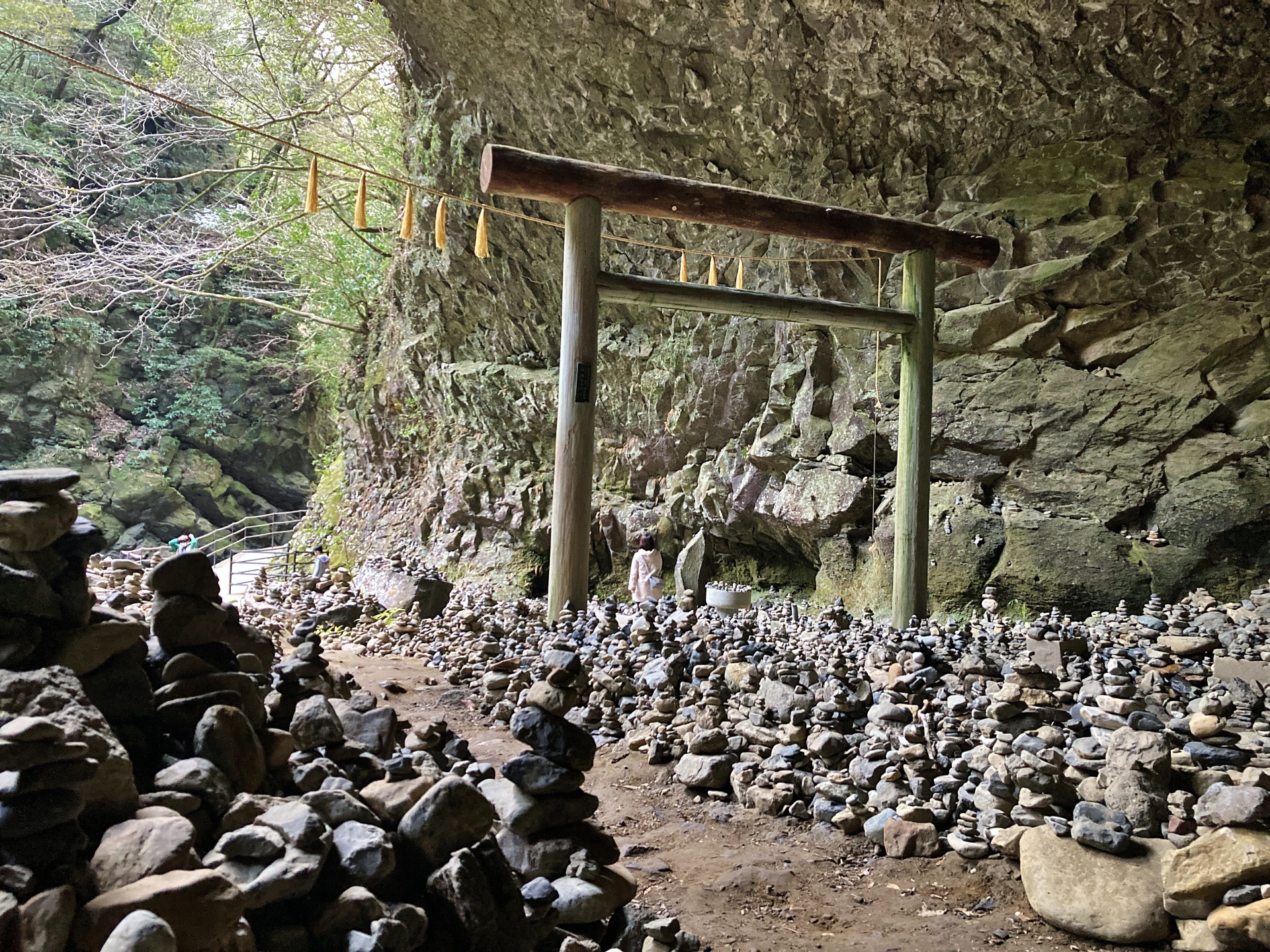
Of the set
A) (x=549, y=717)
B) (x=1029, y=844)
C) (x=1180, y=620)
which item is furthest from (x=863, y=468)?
(x=549, y=717)

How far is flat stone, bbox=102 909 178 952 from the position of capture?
1.29 meters

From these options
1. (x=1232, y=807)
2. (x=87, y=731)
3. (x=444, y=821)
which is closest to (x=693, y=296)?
(x=1232, y=807)

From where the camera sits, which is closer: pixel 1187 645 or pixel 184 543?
pixel 1187 645

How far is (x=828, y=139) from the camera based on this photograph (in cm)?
775

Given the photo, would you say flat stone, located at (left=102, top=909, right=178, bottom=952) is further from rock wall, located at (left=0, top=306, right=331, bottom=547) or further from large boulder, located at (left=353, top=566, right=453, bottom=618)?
rock wall, located at (left=0, top=306, right=331, bottom=547)

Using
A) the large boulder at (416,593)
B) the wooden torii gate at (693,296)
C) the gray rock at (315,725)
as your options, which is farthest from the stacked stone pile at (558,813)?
the large boulder at (416,593)

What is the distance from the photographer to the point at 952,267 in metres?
7.38

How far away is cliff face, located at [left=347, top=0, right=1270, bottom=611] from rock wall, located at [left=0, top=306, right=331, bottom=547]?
10.2 meters

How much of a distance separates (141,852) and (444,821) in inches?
28.1

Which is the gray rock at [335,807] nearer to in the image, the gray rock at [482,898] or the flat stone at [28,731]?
the gray rock at [482,898]

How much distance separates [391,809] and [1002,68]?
758 cm

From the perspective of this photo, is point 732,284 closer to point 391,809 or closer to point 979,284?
point 979,284

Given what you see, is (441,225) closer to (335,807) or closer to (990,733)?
(335,807)

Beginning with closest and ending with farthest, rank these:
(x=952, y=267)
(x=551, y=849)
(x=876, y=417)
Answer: (x=551, y=849)
(x=952, y=267)
(x=876, y=417)
